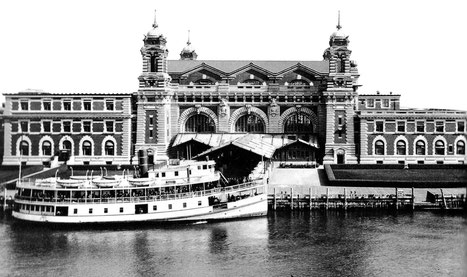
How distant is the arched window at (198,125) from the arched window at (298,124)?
1406 centimetres

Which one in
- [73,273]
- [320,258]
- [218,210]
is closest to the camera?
[73,273]

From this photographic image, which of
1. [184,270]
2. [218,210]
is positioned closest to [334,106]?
[218,210]

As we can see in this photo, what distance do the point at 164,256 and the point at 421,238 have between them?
25.3 metres

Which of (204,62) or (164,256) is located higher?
(204,62)

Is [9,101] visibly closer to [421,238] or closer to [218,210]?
[218,210]

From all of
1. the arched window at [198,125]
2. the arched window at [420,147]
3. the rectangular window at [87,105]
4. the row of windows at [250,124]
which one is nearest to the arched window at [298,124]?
the row of windows at [250,124]

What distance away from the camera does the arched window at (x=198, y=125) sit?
103375 mm

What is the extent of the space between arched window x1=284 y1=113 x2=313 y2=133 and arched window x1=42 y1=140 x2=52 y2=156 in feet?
139

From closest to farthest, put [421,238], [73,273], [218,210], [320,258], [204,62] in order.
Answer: [73,273] < [320,258] < [421,238] < [218,210] < [204,62]

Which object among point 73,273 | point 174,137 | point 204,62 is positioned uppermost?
point 204,62

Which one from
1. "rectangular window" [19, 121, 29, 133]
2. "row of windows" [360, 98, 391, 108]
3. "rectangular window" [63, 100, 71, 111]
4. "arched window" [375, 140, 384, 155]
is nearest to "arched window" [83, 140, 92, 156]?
"rectangular window" [63, 100, 71, 111]

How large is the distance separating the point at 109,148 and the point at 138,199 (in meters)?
37.6

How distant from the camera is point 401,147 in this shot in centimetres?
9650

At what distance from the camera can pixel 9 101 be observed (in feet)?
323
